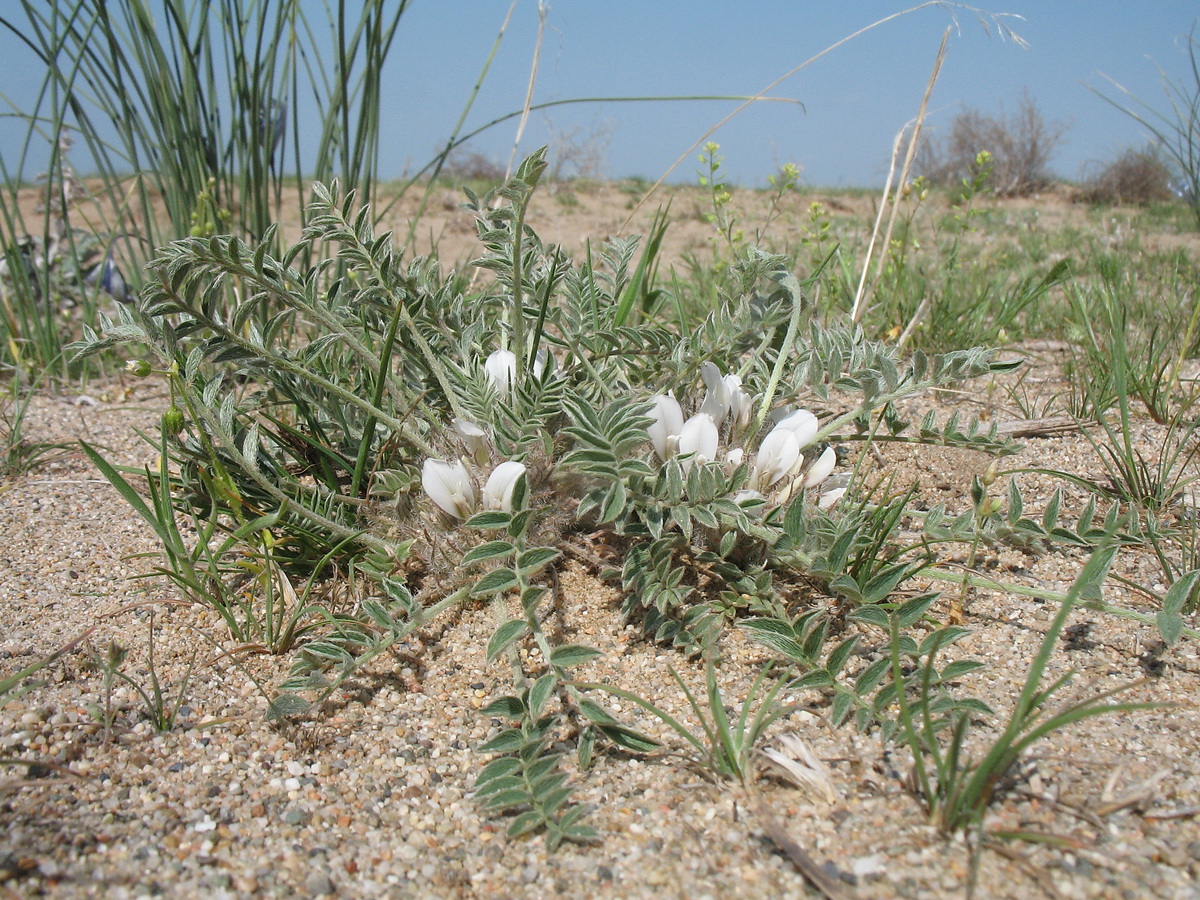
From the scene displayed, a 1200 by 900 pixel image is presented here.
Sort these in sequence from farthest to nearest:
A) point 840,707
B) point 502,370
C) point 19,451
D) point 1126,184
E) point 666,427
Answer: point 1126,184, point 19,451, point 502,370, point 666,427, point 840,707

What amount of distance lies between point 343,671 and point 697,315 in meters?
1.99

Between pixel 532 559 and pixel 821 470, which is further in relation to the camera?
pixel 821 470

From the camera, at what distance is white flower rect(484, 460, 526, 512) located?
136 centimetres

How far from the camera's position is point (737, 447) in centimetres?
159

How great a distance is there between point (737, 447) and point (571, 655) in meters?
0.57

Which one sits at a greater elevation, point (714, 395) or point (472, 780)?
point (714, 395)

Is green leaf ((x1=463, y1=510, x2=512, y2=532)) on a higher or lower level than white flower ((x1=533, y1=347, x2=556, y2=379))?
lower

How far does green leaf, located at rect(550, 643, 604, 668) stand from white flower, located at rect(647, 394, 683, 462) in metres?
0.41

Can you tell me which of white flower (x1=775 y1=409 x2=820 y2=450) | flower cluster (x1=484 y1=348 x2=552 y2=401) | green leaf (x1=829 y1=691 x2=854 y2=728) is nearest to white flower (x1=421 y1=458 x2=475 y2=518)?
flower cluster (x1=484 y1=348 x2=552 y2=401)

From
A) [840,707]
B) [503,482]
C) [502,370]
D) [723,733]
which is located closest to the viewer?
[723,733]

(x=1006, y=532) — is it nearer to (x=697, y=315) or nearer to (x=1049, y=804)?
(x=1049, y=804)

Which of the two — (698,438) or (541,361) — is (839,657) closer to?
(698,438)

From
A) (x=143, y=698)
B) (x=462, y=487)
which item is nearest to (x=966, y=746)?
(x=462, y=487)

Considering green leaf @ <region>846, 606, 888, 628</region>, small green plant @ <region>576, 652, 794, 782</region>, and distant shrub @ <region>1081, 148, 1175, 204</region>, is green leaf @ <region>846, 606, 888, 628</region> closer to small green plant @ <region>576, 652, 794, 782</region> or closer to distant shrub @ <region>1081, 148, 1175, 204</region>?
small green plant @ <region>576, 652, 794, 782</region>
